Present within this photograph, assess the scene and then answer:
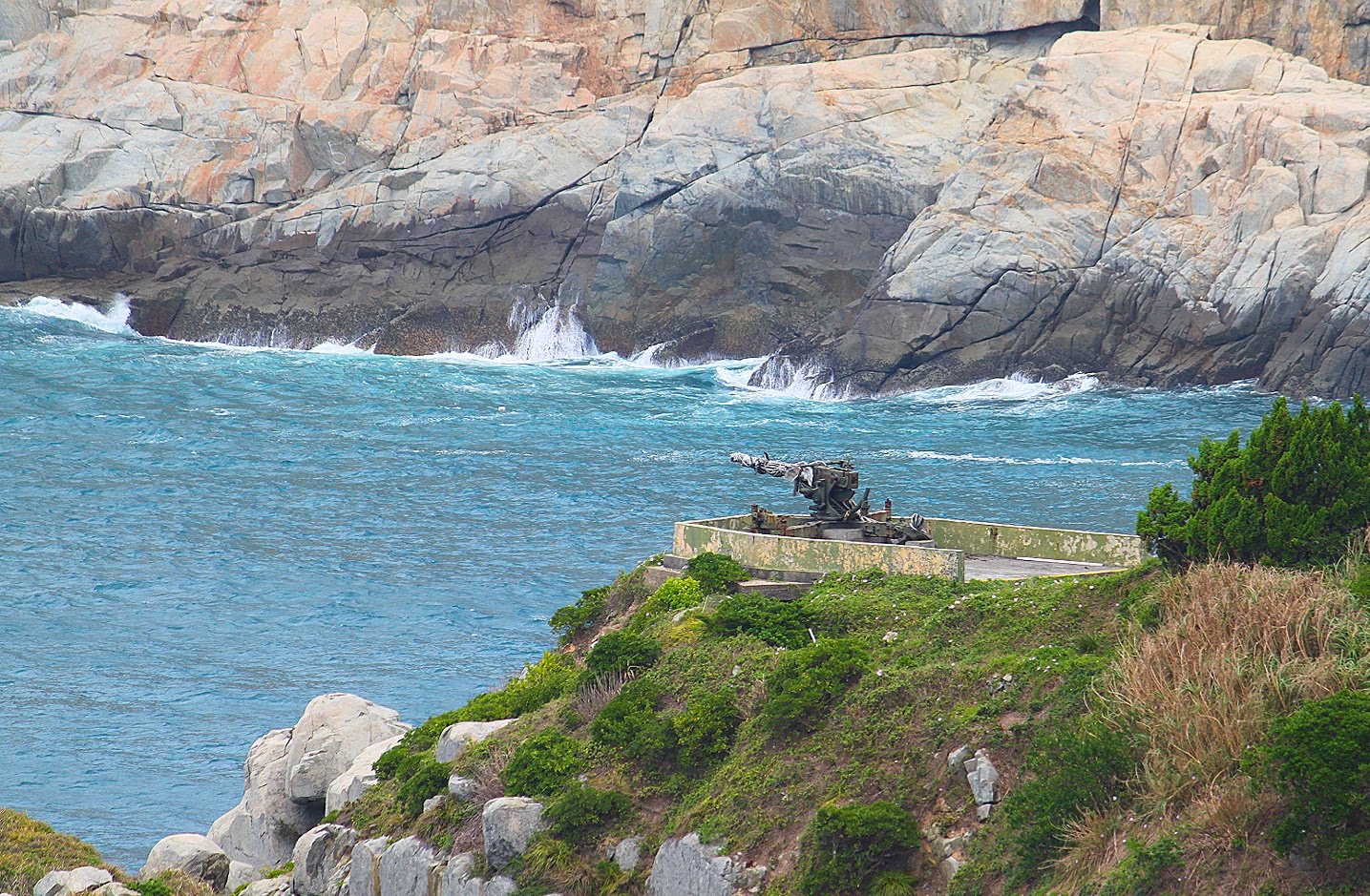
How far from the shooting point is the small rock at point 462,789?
25.6 m

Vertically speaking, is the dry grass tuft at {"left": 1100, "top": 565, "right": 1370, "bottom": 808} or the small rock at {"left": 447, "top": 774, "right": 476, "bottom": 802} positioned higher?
the dry grass tuft at {"left": 1100, "top": 565, "right": 1370, "bottom": 808}

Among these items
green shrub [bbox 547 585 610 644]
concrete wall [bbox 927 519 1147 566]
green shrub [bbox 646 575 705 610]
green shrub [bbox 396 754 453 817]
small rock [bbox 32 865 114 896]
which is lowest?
small rock [bbox 32 865 114 896]

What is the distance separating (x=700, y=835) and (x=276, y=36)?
94.4m

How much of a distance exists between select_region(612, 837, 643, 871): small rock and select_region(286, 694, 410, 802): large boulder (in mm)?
8683

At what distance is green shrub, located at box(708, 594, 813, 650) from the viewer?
2608 centimetres

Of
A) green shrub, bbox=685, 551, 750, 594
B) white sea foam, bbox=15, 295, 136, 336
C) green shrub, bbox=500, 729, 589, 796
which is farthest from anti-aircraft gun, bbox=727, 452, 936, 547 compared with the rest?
white sea foam, bbox=15, 295, 136, 336

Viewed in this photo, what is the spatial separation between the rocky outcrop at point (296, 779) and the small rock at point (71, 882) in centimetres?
317

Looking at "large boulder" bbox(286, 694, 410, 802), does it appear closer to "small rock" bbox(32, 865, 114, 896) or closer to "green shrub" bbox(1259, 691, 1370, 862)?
"small rock" bbox(32, 865, 114, 896)

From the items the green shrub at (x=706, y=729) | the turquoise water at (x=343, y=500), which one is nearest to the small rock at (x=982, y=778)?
the green shrub at (x=706, y=729)

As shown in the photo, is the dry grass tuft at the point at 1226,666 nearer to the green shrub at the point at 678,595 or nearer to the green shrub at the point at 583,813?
the green shrub at the point at 583,813

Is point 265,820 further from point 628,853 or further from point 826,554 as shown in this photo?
point 826,554

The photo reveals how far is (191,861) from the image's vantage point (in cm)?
2938

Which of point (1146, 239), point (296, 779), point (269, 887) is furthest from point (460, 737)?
point (1146, 239)

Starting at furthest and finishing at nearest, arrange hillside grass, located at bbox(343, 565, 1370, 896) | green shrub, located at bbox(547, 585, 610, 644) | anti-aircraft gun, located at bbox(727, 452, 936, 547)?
1. green shrub, located at bbox(547, 585, 610, 644)
2. anti-aircraft gun, located at bbox(727, 452, 936, 547)
3. hillside grass, located at bbox(343, 565, 1370, 896)
